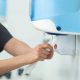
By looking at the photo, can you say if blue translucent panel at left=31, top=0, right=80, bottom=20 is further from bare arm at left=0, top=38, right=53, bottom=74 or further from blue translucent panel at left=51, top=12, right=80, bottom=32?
bare arm at left=0, top=38, right=53, bottom=74

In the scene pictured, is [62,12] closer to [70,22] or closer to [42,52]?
[70,22]

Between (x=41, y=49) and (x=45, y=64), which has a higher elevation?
(x=41, y=49)

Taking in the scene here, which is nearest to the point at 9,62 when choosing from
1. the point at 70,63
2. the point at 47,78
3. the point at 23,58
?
the point at 23,58

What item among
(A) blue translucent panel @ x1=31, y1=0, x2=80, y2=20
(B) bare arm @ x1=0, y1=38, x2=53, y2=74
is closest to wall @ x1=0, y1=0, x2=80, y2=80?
(A) blue translucent panel @ x1=31, y1=0, x2=80, y2=20

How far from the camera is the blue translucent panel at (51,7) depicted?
1187mm

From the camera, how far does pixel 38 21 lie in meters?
1.26

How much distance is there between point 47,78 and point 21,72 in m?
0.20

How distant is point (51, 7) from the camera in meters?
1.23

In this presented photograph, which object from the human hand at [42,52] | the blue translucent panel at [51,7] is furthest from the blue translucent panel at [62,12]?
the human hand at [42,52]

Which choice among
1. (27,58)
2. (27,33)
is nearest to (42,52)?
(27,58)

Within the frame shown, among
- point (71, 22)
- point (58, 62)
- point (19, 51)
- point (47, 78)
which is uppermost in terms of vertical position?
point (71, 22)

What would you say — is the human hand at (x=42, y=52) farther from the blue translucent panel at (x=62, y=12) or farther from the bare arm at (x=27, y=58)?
the blue translucent panel at (x=62, y=12)

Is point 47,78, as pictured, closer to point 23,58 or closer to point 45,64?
point 45,64

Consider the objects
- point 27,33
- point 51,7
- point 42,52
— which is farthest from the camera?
point 27,33
